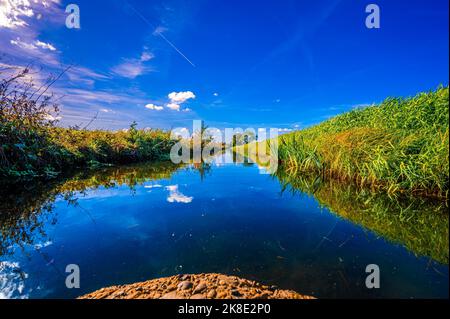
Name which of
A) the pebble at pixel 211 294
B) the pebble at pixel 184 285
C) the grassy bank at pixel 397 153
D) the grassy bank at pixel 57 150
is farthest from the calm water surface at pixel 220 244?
the grassy bank at pixel 57 150

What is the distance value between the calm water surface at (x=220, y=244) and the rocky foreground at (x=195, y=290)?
15cm

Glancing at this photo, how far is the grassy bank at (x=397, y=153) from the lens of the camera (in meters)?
3.71

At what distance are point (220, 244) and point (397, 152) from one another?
4.02 metres

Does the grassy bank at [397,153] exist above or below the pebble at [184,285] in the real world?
above

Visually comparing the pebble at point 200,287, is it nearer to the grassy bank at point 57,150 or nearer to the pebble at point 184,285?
the pebble at point 184,285

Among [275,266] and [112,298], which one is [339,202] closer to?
[275,266]

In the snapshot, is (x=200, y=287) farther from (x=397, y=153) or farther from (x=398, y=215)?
(x=397, y=153)

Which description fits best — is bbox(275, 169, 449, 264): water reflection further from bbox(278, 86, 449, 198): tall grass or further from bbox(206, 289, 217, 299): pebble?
bbox(206, 289, 217, 299): pebble

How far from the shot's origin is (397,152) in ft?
13.8

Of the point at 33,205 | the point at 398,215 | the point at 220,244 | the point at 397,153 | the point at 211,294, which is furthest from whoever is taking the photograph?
the point at 397,153

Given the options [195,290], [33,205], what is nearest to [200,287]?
[195,290]

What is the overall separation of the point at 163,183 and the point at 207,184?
4.01ft
